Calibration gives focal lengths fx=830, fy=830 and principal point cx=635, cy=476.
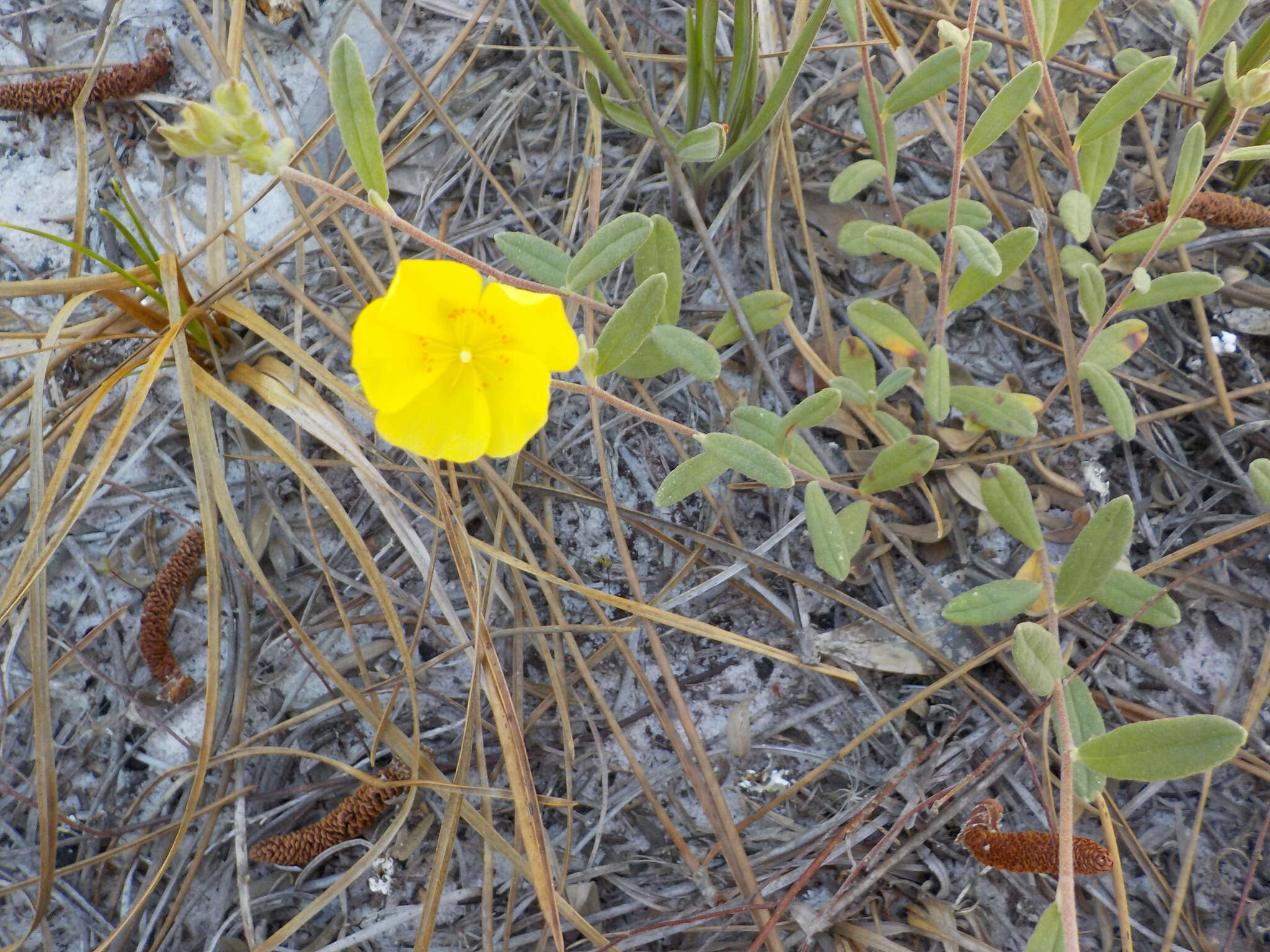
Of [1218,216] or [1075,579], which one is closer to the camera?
[1075,579]

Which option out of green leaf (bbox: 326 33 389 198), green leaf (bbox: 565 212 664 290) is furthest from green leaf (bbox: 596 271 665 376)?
green leaf (bbox: 326 33 389 198)

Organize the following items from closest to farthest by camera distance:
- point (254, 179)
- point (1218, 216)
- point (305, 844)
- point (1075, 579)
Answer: point (1075, 579) < point (305, 844) < point (1218, 216) < point (254, 179)

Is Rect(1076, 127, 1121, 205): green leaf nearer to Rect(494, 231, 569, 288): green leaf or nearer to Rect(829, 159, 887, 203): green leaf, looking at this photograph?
Rect(829, 159, 887, 203): green leaf

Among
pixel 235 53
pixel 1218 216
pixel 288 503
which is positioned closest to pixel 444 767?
pixel 288 503

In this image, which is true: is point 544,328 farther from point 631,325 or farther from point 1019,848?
point 1019,848

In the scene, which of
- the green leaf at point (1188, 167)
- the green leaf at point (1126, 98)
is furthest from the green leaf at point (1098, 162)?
the green leaf at point (1188, 167)

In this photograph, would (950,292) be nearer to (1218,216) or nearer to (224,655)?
(1218,216)
